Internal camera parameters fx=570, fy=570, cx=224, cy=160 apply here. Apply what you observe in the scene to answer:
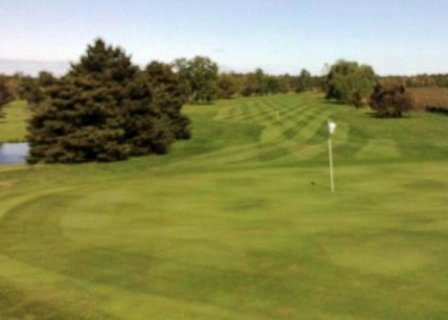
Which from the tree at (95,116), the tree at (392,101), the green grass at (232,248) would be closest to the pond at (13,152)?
the tree at (95,116)

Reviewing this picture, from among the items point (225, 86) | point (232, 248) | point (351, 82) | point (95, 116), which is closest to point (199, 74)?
point (351, 82)

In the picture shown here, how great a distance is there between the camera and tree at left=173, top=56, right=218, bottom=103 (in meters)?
135

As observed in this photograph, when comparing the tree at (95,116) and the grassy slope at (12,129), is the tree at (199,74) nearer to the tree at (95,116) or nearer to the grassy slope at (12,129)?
the grassy slope at (12,129)

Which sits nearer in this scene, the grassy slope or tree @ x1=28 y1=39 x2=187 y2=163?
tree @ x1=28 y1=39 x2=187 y2=163

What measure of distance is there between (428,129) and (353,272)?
212ft

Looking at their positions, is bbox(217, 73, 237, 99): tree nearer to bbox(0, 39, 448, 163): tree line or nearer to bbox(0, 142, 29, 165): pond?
bbox(0, 142, 29, 165): pond

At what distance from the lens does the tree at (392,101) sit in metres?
92.6

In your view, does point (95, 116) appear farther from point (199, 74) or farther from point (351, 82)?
point (351, 82)

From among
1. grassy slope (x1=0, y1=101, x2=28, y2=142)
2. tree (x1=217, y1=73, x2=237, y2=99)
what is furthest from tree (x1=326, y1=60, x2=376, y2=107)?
grassy slope (x1=0, y1=101, x2=28, y2=142)

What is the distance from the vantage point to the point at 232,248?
14.7 metres

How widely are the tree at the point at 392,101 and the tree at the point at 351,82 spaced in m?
28.5

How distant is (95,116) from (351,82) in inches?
4172

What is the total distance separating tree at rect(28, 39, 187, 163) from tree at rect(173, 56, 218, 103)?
7966 cm

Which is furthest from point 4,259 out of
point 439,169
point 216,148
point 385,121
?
point 385,121
